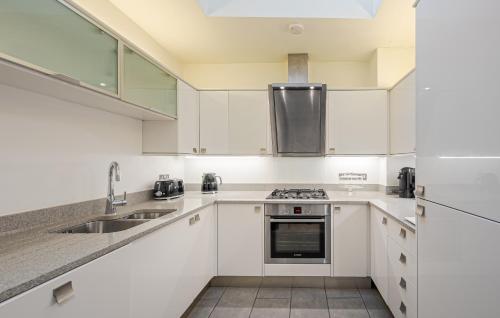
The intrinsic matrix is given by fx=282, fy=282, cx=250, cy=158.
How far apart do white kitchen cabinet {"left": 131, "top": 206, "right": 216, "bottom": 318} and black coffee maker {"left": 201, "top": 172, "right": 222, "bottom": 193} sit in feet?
1.96

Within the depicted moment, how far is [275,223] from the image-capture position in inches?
109

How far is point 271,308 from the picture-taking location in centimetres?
238

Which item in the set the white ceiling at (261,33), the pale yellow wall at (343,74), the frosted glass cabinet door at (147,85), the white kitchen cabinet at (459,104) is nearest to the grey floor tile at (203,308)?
the frosted glass cabinet door at (147,85)

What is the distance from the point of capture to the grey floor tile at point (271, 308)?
227cm

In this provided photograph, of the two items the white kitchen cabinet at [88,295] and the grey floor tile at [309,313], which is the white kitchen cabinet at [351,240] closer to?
the grey floor tile at [309,313]

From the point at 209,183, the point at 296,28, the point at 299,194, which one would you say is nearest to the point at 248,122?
the point at 209,183

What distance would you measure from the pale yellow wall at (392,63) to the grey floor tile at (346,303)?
2177mm

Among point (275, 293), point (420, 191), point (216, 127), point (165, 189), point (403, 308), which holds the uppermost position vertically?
point (216, 127)

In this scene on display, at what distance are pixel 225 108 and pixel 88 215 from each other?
1.77 meters

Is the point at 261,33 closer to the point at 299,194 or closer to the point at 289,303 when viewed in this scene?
the point at 299,194

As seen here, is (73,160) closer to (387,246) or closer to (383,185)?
(387,246)

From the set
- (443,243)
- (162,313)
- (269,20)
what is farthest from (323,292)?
(269,20)

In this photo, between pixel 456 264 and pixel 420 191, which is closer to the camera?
pixel 456 264

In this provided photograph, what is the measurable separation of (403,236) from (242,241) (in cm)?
146
